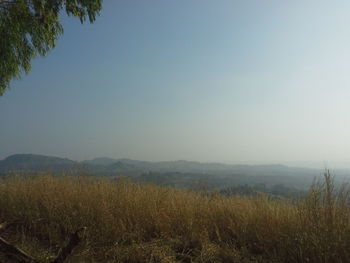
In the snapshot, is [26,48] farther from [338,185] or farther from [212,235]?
[338,185]

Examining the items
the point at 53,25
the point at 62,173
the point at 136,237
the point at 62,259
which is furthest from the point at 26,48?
the point at 62,259

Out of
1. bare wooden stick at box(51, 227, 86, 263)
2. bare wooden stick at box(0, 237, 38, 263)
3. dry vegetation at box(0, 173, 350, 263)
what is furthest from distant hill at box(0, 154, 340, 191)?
bare wooden stick at box(0, 237, 38, 263)

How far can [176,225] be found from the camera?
6.56 meters

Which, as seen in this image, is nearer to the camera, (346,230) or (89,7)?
(346,230)

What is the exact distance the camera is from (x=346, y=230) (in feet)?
16.2

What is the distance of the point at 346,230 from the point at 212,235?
7.02ft

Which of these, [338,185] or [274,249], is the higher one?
[338,185]

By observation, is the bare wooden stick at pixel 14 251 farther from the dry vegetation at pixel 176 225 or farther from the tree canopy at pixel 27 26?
the tree canopy at pixel 27 26

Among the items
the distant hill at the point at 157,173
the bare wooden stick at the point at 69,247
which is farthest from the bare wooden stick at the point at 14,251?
the distant hill at the point at 157,173

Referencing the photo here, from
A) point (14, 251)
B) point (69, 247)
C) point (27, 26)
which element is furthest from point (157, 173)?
point (14, 251)

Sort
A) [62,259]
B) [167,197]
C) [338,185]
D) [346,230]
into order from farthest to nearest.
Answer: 1. [167,197]
2. [338,185]
3. [346,230]
4. [62,259]

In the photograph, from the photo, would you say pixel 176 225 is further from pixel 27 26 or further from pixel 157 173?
pixel 157 173

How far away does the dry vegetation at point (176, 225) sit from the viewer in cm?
513

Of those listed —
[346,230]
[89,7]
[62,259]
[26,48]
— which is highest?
[89,7]
